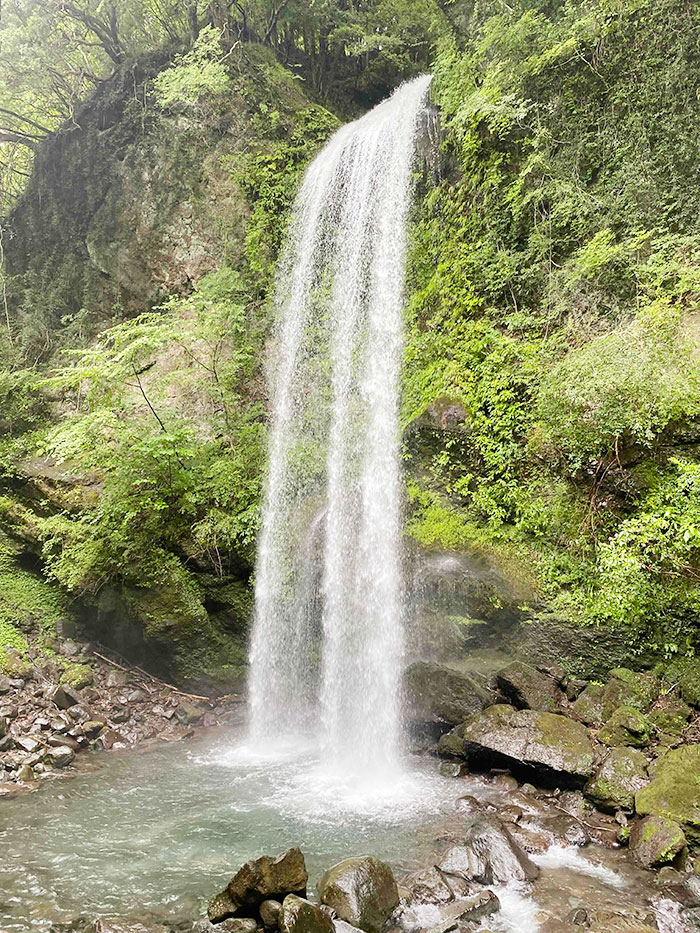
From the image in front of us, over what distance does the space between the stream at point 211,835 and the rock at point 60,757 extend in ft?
1.29

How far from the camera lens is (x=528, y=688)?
282 inches

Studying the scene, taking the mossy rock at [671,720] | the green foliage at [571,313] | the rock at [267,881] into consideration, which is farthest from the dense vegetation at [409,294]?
the rock at [267,881]

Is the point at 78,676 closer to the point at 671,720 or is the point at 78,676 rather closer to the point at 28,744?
the point at 28,744

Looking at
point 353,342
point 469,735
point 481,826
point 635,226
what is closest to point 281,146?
point 353,342

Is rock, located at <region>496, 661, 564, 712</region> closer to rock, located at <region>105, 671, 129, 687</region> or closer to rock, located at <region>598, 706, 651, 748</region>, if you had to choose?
rock, located at <region>598, 706, 651, 748</region>

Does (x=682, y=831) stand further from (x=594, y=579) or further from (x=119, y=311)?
(x=119, y=311)

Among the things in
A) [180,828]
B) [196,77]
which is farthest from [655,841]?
[196,77]

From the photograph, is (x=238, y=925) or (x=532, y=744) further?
(x=532, y=744)

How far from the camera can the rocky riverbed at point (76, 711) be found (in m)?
7.85

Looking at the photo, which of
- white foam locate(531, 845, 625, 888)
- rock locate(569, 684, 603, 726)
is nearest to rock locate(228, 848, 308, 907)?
white foam locate(531, 845, 625, 888)

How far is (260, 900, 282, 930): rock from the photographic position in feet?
14.0

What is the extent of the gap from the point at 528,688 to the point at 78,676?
24.4ft

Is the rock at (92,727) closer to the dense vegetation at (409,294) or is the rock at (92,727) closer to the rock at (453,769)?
the dense vegetation at (409,294)

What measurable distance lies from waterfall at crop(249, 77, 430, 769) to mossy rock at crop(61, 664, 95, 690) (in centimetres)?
282
